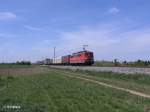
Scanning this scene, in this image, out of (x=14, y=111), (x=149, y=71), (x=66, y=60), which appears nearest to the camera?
(x=14, y=111)

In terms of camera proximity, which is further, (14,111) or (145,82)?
(145,82)

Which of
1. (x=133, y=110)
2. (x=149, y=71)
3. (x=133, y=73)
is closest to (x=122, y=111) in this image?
(x=133, y=110)

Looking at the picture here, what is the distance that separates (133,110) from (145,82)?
52.3 feet

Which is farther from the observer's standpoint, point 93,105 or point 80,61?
point 80,61

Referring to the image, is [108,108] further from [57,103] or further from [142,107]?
[57,103]

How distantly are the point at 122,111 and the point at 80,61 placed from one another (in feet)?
211

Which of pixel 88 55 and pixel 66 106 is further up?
pixel 88 55

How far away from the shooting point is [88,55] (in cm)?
7225

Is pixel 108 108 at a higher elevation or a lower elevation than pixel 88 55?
lower

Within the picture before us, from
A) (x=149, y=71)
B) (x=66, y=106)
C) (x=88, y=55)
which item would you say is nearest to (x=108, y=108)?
(x=66, y=106)

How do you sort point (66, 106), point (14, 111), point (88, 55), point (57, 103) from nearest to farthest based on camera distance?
point (14, 111)
point (66, 106)
point (57, 103)
point (88, 55)

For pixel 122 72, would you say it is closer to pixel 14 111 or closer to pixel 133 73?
pixel 133 73

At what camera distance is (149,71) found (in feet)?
108

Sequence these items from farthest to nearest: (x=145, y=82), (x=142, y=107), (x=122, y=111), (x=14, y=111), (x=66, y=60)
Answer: (x=66, y=60), (x=145, y=82), (x=142, y=107), (x=122, y=111), (x=14, y=111)
